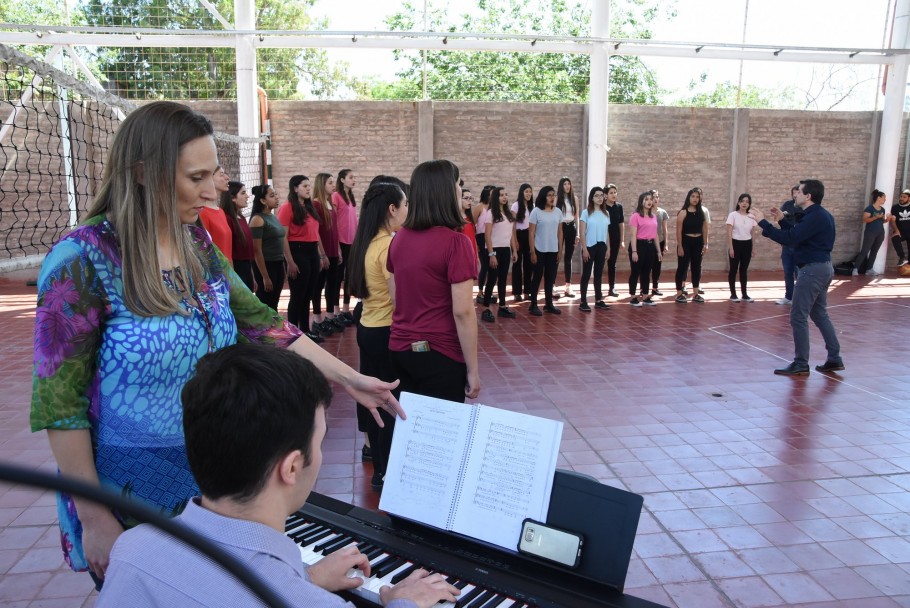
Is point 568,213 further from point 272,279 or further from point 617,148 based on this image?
point 272,279

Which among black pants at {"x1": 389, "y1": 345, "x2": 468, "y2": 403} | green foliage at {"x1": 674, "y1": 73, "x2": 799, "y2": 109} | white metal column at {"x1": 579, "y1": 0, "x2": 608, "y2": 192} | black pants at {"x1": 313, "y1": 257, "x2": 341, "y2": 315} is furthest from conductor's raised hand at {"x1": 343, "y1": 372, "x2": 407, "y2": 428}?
green foliage at {"x1": 674, "y1": 73, "x2": 799, "y2": 109}

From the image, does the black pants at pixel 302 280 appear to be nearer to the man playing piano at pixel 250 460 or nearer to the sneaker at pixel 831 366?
the sneaker at pixel 831 366

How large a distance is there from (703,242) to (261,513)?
10155mm

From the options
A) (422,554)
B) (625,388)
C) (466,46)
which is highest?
(466,46)

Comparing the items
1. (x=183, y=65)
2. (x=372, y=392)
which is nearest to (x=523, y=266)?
(x=372, y=392)

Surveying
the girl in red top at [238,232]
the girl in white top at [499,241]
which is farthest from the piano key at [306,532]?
the girl in white top at [499,241]

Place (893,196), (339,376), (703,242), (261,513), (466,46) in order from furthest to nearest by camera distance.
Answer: (893,196) < (466,46) < (703,242) < (339,376) < (261,513)

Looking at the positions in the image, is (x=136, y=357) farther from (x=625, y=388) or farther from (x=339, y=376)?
(x=625, y=388)

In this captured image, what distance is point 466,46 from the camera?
457 inches

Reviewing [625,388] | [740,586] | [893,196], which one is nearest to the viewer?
[740,586]

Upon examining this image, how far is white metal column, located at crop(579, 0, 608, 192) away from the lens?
11.9 meters

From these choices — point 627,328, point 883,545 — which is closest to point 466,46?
point 627,328

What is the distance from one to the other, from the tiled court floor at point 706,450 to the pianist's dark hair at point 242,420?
0.26 m

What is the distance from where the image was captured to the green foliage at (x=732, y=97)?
71.5ft
